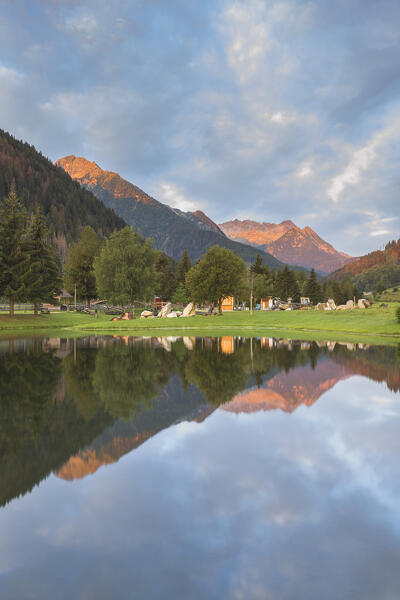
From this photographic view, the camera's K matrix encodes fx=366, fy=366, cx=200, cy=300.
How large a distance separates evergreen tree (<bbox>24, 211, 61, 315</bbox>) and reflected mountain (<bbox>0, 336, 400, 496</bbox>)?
33326 millimetres

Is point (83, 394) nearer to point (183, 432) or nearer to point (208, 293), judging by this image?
point (183, 432)

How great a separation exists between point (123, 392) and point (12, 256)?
46.7 metres

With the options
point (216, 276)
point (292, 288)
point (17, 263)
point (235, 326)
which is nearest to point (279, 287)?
point (292, 288)

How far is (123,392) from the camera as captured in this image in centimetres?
1153

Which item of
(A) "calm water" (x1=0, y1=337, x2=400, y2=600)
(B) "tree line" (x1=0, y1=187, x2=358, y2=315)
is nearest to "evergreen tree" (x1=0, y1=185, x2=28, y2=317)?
(B) "tree line" (x1=0, y1=187, x2=358, y2=315)

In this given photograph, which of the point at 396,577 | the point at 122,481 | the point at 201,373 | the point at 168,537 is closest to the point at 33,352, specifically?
the point at 201,373

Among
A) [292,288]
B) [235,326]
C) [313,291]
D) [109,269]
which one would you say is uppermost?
[109,269]

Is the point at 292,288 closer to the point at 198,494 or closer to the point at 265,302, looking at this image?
the point at 265,302

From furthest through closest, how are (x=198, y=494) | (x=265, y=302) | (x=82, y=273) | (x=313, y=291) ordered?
(x=313, y=291), (x=265, y=302), (x=82, y=273), (x=198, y=494)

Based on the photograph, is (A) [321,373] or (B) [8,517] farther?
(A) [321,373]

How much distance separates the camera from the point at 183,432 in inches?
322

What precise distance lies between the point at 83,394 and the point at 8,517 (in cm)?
642

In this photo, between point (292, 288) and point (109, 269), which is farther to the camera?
point (292, 288)

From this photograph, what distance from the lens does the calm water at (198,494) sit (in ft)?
12.0
